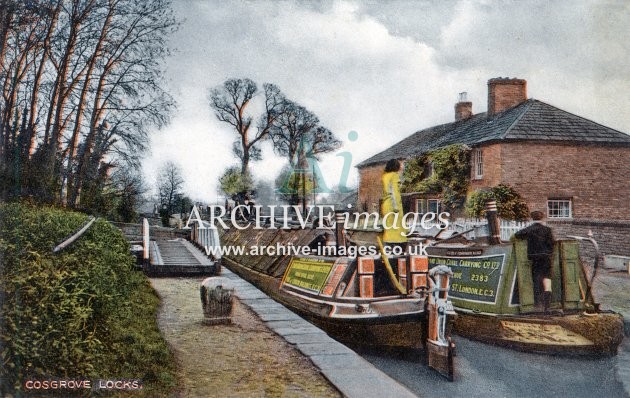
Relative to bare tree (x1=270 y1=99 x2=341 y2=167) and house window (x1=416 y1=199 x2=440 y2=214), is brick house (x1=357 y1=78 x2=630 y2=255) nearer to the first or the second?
house window (x1=416 y1=199 x2=440 y2=214)

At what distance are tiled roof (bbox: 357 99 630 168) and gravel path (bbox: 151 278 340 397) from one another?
2422 millimetres

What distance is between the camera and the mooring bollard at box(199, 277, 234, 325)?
5.83 meters

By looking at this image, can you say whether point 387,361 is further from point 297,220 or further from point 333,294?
point 297,220

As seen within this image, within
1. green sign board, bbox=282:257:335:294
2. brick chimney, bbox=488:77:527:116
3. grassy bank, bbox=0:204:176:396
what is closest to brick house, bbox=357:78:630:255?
brick chimney, bbox=488:77:527:116

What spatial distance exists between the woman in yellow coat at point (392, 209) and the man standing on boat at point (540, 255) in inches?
57.3

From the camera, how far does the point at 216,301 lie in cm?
584

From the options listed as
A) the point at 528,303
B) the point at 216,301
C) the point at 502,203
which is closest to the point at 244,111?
the point at 216,301

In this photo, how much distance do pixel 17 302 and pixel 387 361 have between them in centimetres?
452

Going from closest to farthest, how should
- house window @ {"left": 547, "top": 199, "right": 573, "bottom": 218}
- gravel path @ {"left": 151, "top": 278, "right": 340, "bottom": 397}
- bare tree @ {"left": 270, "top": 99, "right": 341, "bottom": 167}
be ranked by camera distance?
gravel path @ {"left": 151, "top": 278, "right": 340, "bottom": 397}, house window @ {"left": 547, "top": 199, "right": 573, "bottom": 218}, bare tree @ {"left": 270, "top": 99, "right": 341, "bottom": 167}

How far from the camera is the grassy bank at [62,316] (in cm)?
287

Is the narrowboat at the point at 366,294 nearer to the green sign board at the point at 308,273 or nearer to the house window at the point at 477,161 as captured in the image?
the green sign board at the point at 308,273

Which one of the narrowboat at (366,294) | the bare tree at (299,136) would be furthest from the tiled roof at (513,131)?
the narrowboat at (366,294)

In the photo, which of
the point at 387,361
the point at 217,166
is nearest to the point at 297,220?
the point at 217,166

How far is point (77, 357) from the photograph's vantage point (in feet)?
10.2
